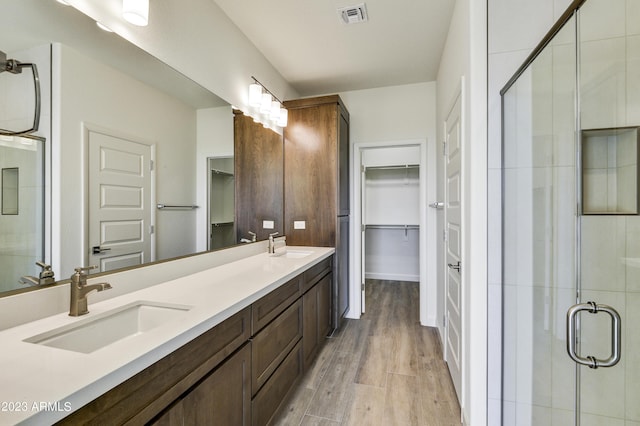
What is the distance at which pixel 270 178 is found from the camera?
3014 mm

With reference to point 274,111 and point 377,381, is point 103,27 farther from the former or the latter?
point 377,381

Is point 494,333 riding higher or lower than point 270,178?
lower

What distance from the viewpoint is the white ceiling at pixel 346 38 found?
2170 millimetres

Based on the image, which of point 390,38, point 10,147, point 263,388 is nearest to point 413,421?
point 263,388

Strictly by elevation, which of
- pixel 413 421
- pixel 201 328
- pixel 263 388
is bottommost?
pixel 413 421

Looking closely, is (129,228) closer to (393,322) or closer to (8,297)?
(8,297)

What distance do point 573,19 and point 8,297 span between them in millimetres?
2292

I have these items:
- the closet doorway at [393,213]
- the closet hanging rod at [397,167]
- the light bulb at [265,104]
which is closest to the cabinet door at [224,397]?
the light bulb at [265,104]

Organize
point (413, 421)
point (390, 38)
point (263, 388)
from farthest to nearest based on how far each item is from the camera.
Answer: point (390, 38)
point (413, 421)
point (263, 388)

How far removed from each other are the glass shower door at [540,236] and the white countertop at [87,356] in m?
1.39

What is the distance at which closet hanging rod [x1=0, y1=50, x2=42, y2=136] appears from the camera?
96cm

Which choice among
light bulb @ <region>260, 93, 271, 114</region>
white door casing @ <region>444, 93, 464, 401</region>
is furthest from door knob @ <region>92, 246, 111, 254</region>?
white door casing @ <region>444, 93, 464, 401</region>

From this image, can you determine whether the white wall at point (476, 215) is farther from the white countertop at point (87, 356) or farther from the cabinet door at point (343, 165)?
the cabinet door at point (343, 165)

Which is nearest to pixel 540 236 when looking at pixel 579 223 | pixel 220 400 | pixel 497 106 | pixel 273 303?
pixel 579 223
